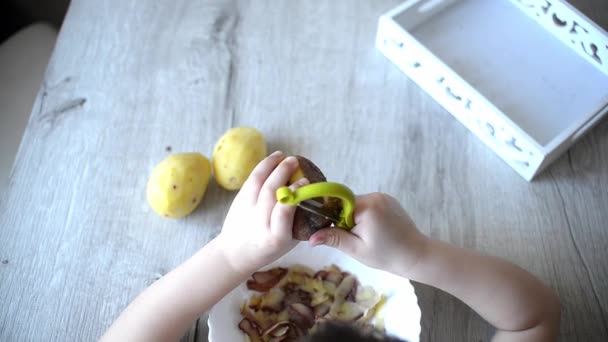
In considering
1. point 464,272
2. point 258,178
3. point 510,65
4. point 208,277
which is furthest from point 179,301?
point 510,65

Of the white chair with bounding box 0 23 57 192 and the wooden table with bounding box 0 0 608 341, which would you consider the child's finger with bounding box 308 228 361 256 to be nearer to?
the wooden table with bounding box 0 0 608 341

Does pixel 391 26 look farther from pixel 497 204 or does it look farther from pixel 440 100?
pixel 497 204

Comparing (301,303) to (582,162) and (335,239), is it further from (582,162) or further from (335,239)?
(582,162)

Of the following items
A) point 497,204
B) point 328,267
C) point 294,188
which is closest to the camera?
point 294,188

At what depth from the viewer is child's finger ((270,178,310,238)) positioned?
18.1 inches

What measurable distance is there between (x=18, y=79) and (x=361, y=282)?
0.65 metres

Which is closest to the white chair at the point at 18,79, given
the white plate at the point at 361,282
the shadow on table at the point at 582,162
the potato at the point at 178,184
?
the potato at the point at 178,184

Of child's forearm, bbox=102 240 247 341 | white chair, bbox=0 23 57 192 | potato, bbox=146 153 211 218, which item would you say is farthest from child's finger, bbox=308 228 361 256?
white chair, bbox=0 23 57 192

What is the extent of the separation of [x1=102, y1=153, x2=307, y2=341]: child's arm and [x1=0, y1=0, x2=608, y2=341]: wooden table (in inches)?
2.9

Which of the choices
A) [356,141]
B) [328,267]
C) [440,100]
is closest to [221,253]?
[328,267]

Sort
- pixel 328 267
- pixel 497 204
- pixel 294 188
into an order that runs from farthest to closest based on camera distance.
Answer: pixel 497 204 < pixel 328 267 < pixel 294 188

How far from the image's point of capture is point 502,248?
666mm

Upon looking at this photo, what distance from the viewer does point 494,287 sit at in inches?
21.5

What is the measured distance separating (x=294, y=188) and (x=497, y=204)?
1.14 feet
